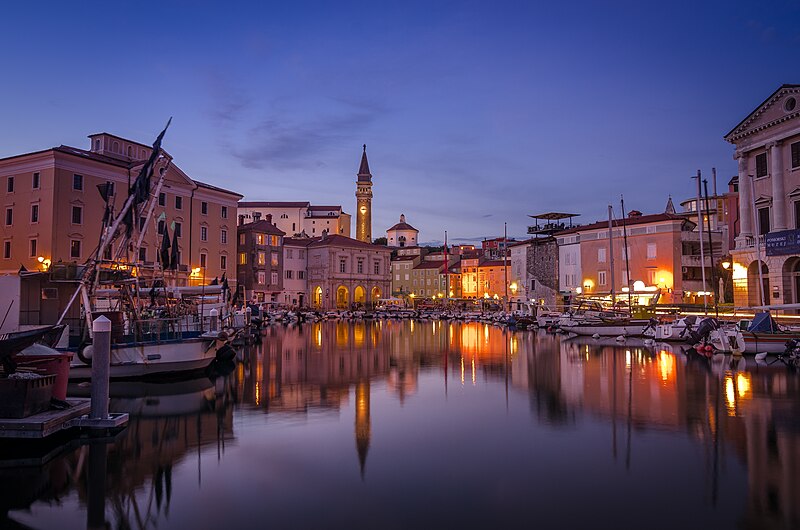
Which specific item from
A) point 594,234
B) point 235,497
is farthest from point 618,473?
point 594,234

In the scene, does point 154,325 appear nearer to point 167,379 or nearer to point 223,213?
point 167,379

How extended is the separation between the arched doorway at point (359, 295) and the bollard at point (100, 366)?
77.3m

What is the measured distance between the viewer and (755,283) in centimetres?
3881

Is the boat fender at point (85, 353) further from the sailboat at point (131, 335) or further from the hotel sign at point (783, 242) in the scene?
the hotel sign at point (783, 242)

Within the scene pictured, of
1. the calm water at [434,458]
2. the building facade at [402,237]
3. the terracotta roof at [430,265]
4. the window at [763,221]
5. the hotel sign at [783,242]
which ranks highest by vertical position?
the building facade at [402,237]

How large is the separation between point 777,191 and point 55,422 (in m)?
39.4

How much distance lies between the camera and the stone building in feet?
246

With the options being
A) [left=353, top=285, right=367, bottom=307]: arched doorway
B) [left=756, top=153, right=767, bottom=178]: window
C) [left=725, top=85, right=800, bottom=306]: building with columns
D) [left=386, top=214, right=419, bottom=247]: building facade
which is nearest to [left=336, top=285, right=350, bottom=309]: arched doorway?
[left=353, top=285, right=367, bottom=307]: arched doorway

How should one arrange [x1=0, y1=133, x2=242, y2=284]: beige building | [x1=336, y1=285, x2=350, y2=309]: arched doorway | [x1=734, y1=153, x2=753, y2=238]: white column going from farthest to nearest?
[x1=336, y1=285, x2=350, y2=309]: arched doorway
[x1=0, y1=133, x2=242, y2=284]: beige building
[x1=734, y1=153, x2=753, y2=238]: white column

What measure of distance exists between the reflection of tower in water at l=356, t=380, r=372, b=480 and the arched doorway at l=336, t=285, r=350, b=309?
226ft

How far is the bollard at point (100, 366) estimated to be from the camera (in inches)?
495

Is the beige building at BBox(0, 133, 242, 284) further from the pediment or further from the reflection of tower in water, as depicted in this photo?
the pediment

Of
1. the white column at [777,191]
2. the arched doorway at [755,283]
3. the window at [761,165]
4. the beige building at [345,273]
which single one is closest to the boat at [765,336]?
the arched doorway at [755,283]

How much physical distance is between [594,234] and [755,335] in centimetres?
3556
